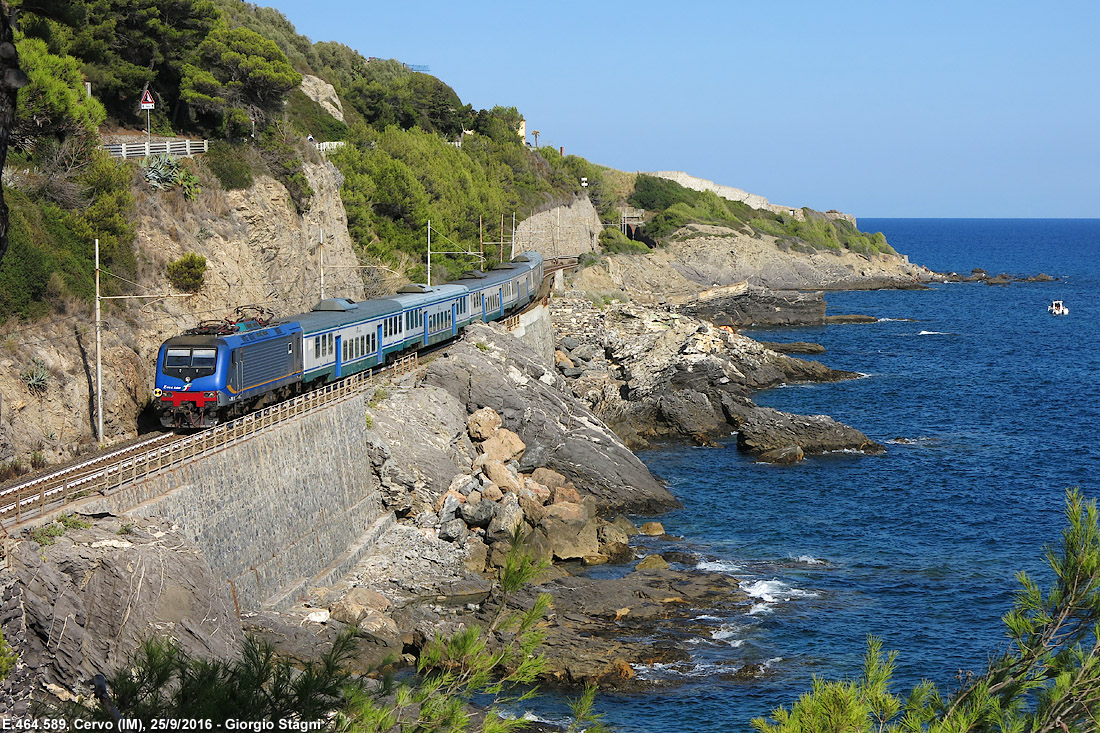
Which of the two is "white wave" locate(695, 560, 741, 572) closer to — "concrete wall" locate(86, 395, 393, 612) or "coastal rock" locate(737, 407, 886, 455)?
"concrete wall" locate(86, 395, 393, 612)

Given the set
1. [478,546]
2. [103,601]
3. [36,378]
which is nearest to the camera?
[103,601]

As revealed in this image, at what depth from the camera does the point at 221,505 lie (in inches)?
952

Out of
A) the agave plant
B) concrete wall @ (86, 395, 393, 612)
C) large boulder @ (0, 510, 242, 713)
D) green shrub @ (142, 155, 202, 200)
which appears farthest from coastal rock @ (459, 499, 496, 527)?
the agave plant

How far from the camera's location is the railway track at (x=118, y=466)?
20266 mm

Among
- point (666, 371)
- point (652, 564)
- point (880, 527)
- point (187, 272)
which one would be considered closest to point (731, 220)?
point (666, 371)

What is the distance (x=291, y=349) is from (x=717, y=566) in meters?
15.1

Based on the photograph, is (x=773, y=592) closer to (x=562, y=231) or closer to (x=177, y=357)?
(x=177, y=357)

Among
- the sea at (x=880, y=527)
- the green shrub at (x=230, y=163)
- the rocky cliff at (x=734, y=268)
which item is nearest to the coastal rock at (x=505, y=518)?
the sea at (x=880, y=527)

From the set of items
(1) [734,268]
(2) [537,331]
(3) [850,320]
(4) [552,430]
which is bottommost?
(4) [552,430]

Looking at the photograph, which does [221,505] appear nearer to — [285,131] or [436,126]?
[285,131]

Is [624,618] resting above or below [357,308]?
below

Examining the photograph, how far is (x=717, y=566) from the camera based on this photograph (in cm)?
3422

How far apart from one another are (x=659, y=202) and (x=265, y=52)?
4048 inches

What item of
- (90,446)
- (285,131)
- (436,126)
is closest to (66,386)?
(90,446)
